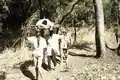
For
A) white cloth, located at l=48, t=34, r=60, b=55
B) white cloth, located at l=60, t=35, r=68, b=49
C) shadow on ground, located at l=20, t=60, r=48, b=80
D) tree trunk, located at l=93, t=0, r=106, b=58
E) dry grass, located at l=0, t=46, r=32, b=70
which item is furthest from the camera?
tree trunk, located at l=93, t=0, r=106, b=58

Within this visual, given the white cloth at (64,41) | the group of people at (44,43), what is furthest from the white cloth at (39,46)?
the white cloth at (64,41)

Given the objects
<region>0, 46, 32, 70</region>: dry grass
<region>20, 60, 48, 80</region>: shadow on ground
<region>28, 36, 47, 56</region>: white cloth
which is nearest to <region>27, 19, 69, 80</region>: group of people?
<region>28, 36, 47, 56</region>: white cloth

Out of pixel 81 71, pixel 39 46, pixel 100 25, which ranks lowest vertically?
pixel 81 71

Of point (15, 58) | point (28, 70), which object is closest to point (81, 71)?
point (28, 70)

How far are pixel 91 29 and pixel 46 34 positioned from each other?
10.8 meters

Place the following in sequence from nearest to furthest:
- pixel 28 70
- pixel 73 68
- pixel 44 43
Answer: pixel 44 43, pixel 28 70, pixel 73 68

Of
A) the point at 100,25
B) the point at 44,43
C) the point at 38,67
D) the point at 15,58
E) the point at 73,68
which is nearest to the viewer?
the point at 38,67

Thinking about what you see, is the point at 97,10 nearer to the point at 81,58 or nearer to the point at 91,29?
the point at 81,58

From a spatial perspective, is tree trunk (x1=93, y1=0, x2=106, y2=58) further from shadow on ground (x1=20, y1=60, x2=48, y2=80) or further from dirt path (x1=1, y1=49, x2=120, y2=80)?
shadow on ground (x1=20, y1=60, x2=48, y2=80)

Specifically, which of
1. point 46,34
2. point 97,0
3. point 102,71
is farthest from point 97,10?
point 46,34

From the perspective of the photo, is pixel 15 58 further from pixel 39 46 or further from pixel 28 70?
pixel 39 46

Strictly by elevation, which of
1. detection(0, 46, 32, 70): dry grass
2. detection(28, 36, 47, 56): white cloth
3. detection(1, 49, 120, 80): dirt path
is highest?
detection(28, 36, 47, 56): white cloth

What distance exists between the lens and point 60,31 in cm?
782

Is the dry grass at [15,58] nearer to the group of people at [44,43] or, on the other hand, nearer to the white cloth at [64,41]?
the white cloth at [64,41]
